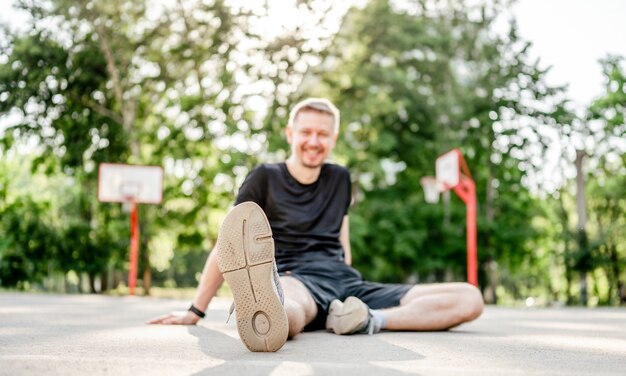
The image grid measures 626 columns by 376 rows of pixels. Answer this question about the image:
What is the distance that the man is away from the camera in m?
3.43

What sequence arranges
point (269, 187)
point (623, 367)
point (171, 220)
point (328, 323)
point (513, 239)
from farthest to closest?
point (513, 239)
point (171, 220)
point (269, 187)
point (328, 323)
point (623, 367)

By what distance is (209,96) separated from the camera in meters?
15.0

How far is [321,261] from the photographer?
3.68 m

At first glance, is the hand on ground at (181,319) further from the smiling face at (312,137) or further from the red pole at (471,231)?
the red pole at (471,231)

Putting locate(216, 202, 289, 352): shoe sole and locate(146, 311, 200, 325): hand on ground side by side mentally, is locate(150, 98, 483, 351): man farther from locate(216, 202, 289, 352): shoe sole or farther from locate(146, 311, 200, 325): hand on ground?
locate(216, 202, 289, 352): shoe sole

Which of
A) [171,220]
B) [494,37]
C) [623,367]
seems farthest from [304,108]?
[494,37]

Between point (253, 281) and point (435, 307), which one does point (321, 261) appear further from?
point (253, 281)

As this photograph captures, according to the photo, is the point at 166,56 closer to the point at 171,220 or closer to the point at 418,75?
the point at 171,220

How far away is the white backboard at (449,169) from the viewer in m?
13.1

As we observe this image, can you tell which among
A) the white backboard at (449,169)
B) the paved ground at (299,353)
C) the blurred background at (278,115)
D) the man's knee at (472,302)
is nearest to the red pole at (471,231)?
the white backboard at (449,169)

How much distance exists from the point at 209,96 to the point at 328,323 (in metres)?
12.0

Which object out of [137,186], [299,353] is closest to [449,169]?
[137,186]

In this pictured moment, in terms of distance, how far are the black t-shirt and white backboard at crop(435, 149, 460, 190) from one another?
934cm

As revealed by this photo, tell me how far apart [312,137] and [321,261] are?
0.62 metres
